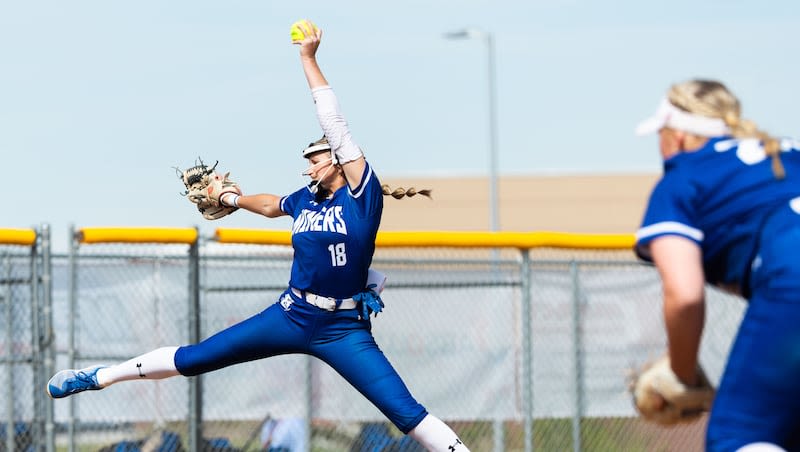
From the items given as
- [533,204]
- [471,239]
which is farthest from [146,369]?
[533,204]

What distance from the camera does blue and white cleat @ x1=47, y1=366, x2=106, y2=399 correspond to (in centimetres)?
710

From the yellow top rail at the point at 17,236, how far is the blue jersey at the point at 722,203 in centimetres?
584

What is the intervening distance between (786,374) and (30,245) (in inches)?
249

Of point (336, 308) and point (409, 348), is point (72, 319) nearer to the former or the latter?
point (409, 348)

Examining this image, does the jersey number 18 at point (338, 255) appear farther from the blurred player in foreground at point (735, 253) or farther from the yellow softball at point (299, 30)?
the blurred player in foreground at point (735, 253)

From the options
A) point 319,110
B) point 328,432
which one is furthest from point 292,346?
point 328,432

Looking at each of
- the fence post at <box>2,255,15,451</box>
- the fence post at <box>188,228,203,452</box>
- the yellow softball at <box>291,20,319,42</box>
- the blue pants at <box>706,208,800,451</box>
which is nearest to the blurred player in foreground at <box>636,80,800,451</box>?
the blue pants at <box>706,208,800,451</box>

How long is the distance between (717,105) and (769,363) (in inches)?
31.1

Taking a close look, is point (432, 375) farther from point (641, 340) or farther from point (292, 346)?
point (292, 346)

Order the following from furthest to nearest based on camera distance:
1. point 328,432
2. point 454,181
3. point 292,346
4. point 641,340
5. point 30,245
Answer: point 454,181, point 641,340, point 328,432, point 30,245, point 292,346

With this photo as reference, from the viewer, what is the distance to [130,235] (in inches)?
344

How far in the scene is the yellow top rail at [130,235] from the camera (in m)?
8.68

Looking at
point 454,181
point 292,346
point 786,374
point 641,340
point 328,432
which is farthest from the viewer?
point 454,181

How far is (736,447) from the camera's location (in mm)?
3463
